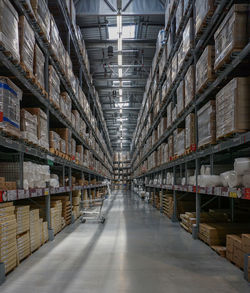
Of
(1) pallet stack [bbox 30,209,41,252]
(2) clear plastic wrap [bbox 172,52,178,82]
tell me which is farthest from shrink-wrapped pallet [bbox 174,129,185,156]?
(1) pallet stack [bbox 30,209,41,252]

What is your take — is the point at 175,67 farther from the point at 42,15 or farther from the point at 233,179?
the point at 233,179

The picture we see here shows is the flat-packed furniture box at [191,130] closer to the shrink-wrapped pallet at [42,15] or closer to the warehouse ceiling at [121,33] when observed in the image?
the shrink-wrapped pallet at [42,15]

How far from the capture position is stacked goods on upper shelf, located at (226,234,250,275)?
145 inches

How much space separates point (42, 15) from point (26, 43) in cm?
122

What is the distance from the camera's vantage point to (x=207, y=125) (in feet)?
16.8

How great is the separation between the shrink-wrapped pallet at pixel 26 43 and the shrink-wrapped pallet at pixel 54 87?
1200 mm

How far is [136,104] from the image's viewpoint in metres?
22.8

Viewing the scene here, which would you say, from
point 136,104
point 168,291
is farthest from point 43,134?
point 136,104

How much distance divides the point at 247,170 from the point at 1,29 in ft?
12.5

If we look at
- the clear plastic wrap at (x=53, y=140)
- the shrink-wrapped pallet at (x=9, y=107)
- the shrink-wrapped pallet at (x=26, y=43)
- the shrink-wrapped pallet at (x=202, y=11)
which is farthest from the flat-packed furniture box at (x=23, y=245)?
the shrink-wrapped pallet at (x=202, y=11)

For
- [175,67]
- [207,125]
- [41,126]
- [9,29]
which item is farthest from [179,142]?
[9,29]

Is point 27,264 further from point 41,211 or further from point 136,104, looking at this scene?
point 136,104

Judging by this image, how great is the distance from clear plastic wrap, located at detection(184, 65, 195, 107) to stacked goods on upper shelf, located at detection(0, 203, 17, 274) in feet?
14.2

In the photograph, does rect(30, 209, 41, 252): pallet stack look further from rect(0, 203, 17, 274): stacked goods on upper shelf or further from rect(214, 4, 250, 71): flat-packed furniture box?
rect(214, 4, 250, 71): flat-packed furniture box
